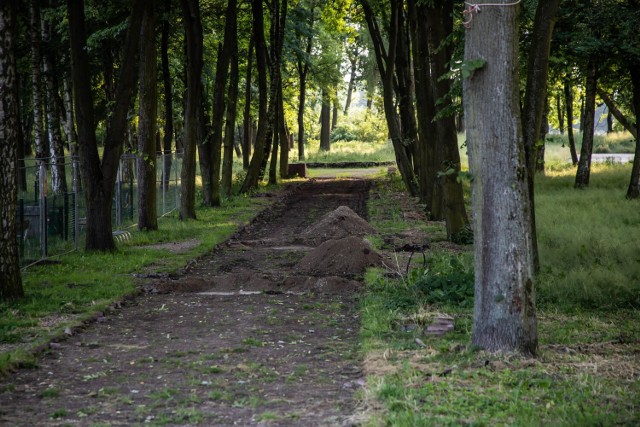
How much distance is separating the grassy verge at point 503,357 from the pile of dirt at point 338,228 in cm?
512

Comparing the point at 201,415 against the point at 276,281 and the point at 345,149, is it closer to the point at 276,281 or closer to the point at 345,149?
the point at 276,281

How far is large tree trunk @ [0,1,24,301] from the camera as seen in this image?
40.0 feet

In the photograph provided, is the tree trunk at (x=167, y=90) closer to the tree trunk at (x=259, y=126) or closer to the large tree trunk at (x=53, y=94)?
the large tree trunk at (x=53, y=94)

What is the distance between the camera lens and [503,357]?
28.6 feet

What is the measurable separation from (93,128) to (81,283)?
185 inches

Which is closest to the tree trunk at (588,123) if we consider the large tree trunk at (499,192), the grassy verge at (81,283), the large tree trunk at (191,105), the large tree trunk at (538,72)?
the large tree trunk at (191,105)

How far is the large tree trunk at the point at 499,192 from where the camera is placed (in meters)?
8.89

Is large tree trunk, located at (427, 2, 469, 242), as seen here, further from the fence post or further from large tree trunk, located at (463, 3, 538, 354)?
large tree trunk, located at (463, 3, 538, 354)

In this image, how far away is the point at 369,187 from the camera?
39.6m

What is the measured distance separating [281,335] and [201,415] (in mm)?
3426

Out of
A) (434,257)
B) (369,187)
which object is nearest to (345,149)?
(369,187)

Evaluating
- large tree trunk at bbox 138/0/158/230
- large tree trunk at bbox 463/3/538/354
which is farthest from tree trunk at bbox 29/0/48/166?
large tree trunk at bbox 463/3/538/354

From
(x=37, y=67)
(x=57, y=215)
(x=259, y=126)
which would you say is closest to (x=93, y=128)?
(x=57, y=215)

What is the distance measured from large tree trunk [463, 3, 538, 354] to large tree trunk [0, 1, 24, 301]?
21.2ft
